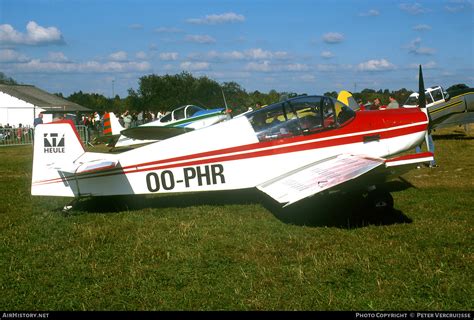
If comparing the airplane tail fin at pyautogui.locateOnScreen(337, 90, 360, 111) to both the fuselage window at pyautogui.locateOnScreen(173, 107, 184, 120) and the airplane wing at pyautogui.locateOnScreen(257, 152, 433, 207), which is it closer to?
the fuselage window at pyautogui.locateOnScreen(173, 107, 184, 120)

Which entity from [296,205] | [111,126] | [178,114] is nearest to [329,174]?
[296,205]

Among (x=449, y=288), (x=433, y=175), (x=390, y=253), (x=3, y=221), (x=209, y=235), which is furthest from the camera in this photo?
(x=433, y=175)

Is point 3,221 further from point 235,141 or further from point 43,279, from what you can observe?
point 235,141

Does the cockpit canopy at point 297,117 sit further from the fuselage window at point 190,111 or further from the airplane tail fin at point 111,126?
the airplane tail fin at point 111,126

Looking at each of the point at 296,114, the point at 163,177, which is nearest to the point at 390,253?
the point at 296,114

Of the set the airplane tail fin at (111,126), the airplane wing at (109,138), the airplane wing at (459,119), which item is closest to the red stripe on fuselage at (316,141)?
the airplane wing at (459,119)

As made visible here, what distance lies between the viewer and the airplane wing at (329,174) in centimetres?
534

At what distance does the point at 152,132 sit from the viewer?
54.0ft

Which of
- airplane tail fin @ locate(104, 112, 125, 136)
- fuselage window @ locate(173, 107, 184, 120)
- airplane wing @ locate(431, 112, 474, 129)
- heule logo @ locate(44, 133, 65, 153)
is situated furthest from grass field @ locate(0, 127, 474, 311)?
airplane tail fin @ locate(104, 112, 125, 136)

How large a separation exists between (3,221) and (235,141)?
11.8 ft

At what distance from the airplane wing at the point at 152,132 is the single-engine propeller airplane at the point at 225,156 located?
9279 mm

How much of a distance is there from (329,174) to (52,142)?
403cm

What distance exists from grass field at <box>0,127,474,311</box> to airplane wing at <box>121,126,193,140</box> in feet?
27.9

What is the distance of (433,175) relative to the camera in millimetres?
9477
